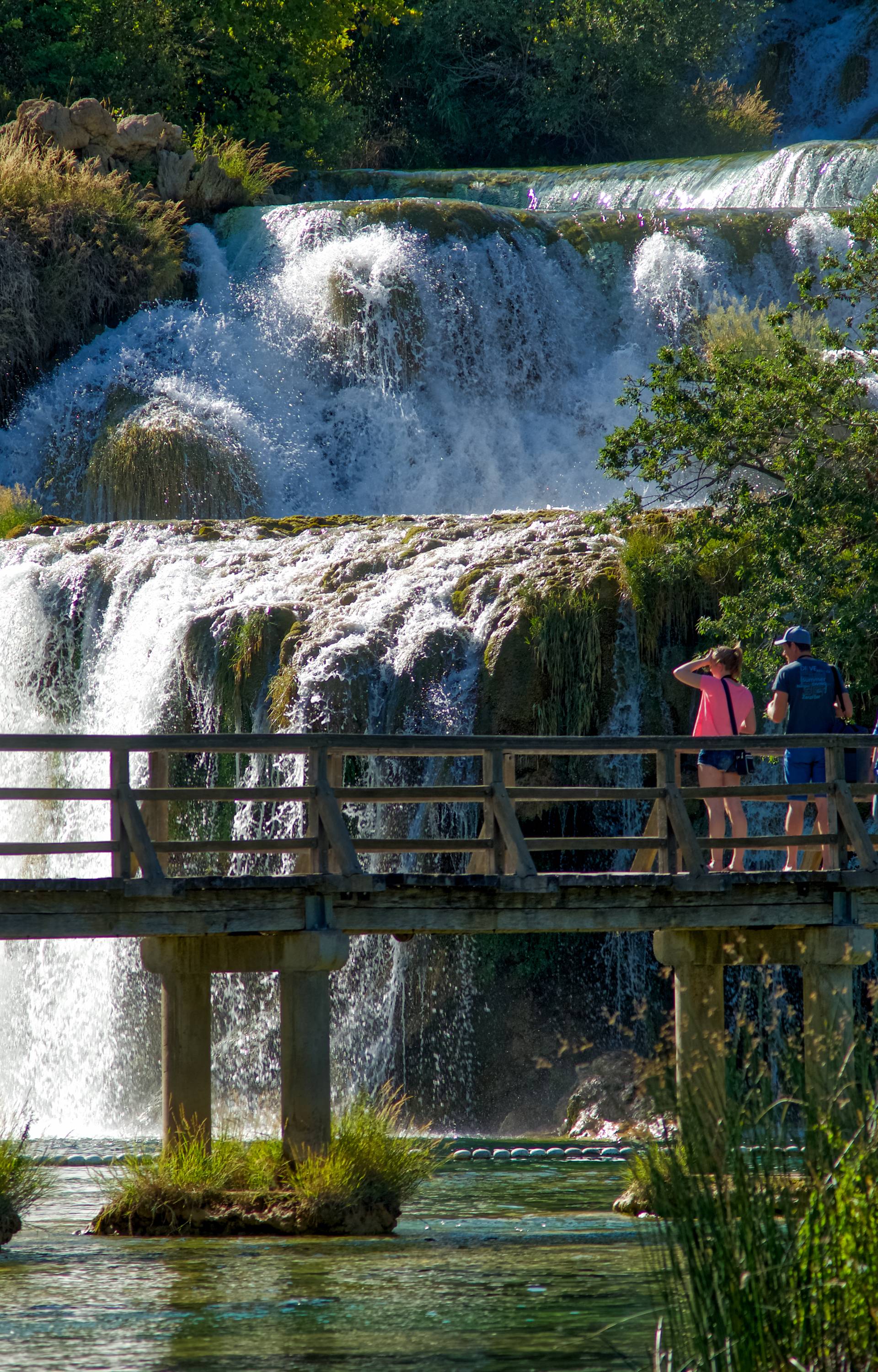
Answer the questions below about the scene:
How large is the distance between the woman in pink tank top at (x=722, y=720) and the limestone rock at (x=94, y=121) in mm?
22742

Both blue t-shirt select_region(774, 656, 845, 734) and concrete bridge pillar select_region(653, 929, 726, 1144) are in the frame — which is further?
blue t-shirt select_region(774, 656, 845, 734)

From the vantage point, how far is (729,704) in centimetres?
1351

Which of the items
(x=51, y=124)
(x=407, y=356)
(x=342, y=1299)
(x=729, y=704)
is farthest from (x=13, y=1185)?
(x=51, y=124)

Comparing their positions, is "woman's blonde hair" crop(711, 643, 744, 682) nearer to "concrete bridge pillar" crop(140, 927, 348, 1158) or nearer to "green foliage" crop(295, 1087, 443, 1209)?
"concrete bridge pillar" crop(140, 927, 348, 1158)

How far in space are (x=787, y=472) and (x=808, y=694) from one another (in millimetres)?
4711

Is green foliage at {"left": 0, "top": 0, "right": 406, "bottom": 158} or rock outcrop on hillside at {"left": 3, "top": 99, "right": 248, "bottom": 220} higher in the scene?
green foliage at {"left": 0, "top": 0, "right": 406, "bottom": 158}

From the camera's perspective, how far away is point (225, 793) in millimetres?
12164

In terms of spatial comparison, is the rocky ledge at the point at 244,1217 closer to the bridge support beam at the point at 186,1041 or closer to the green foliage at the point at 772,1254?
the bridge support beam at the point at 186,1041

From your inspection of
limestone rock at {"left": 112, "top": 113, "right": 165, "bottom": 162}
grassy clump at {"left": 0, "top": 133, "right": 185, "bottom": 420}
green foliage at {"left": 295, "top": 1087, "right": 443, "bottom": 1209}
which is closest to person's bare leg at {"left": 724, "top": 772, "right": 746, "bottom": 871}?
green foliage at {"left": 295, "top": 1087, "right": 443, "bottom": 1209}

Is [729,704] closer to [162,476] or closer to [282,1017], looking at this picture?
[282,1017]

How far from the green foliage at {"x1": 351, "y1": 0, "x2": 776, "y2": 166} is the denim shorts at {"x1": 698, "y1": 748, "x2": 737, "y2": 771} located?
3487 centimetres

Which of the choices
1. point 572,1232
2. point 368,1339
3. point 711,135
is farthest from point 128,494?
point 711,135

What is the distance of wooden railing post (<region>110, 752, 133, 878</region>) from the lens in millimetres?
11352

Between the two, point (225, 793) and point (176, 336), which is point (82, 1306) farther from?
point (176, 336)
